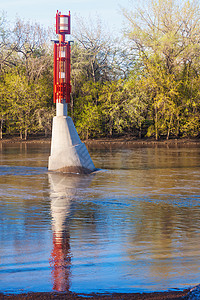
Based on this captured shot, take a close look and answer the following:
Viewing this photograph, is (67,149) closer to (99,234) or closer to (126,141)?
(99,234)

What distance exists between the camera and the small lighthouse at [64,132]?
2628cm

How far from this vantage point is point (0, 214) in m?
14.2

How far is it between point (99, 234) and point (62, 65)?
1779cm

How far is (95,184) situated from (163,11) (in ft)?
140

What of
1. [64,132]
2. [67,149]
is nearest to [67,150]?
[67,149]

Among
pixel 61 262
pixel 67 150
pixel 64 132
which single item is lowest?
pixel 61 262

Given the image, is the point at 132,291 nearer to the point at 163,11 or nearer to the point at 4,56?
the point at 163,11

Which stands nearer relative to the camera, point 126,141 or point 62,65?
point 62,65

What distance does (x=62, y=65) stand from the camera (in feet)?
90.8

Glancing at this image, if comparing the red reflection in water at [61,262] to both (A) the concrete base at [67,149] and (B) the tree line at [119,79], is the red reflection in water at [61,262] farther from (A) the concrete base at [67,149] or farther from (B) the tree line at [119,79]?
(B) the tree line at [119,79]

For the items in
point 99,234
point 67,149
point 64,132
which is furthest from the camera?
point 64,132

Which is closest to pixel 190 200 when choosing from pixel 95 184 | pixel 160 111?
pixel 95 184

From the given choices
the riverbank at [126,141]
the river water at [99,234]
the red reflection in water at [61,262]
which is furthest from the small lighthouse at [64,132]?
the riverbank at [126,141]

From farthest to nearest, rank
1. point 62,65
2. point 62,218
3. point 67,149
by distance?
point 62,65, point 67,149, point 62,218
